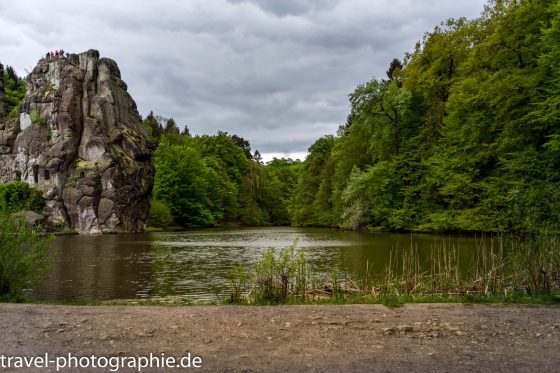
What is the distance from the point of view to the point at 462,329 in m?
7.57

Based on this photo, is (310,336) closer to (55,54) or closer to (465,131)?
(465,131)

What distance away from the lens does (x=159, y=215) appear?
71750 mm

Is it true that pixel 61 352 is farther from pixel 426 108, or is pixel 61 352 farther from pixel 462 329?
pixel 426 108

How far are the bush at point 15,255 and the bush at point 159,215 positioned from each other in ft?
200

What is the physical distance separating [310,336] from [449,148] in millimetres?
37800

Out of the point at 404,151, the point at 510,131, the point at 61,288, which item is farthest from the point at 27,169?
the point at 510,131

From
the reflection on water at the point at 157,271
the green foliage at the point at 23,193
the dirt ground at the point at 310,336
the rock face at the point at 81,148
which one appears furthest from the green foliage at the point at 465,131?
the green foliage at the point at 23,193

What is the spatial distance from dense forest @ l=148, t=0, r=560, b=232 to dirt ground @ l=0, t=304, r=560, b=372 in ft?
14.1

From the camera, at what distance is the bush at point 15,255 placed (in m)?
10.8

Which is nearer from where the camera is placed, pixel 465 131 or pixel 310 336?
pixel 310 336

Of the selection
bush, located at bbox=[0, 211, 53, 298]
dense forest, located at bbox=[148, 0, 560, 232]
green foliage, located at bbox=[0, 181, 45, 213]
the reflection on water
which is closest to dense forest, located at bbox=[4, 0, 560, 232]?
dense forest, located at bbox=[148, 0, 560, 232]

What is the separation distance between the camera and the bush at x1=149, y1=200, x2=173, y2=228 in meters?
71.2

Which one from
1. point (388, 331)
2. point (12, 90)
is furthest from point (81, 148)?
point (388, 331)

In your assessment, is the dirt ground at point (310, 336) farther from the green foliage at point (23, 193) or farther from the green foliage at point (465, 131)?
the green foliage at point (23, 193)
